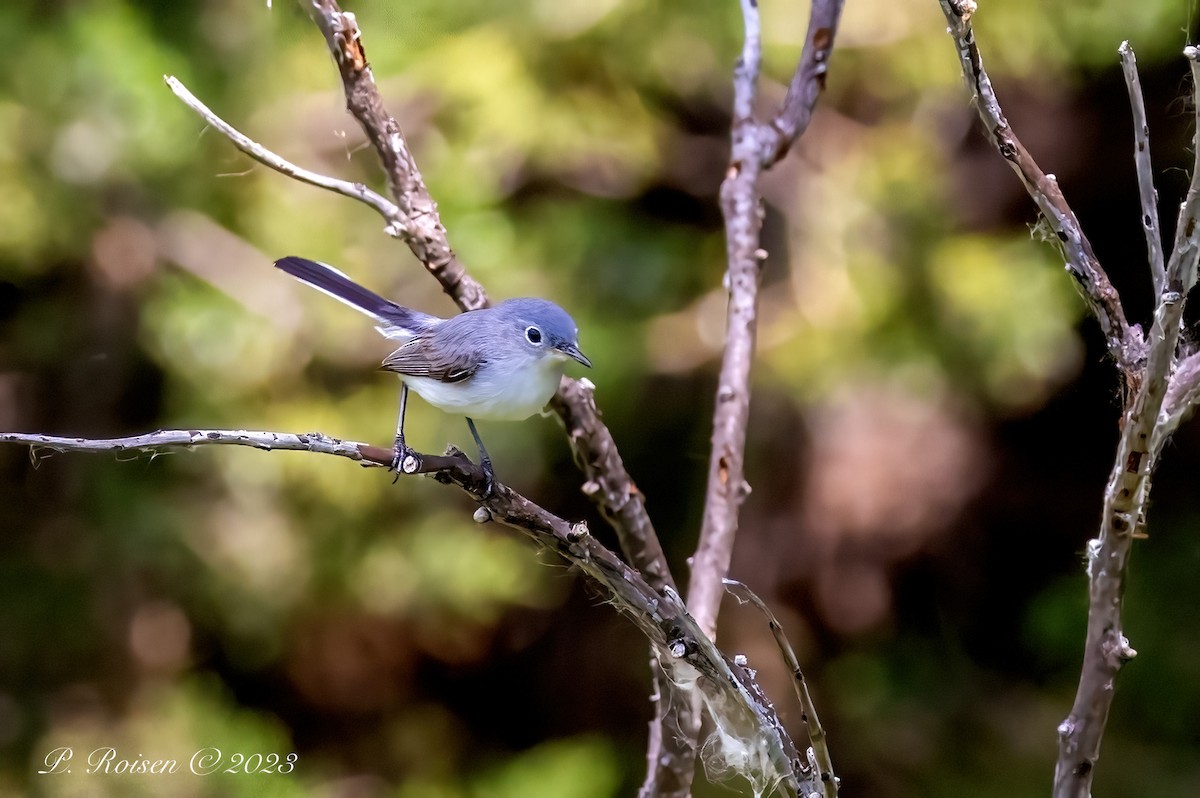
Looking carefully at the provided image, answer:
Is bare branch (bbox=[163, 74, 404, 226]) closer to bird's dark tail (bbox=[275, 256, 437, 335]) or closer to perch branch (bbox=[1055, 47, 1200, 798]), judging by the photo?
bird's dark tail (bbox=[275, 256, 437, 335])

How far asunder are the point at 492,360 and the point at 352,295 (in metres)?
0.39

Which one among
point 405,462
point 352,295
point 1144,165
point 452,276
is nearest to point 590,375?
point 352,295

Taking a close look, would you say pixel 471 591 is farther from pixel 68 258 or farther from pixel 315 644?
pixel 68 258

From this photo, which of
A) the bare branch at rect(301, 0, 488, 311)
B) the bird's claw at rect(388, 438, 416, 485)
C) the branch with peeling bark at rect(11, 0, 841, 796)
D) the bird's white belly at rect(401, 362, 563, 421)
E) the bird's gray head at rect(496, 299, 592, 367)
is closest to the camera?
the branch with peeling bark at rect(11, 0, 841, 796)

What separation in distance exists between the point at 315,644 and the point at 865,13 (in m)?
1.98

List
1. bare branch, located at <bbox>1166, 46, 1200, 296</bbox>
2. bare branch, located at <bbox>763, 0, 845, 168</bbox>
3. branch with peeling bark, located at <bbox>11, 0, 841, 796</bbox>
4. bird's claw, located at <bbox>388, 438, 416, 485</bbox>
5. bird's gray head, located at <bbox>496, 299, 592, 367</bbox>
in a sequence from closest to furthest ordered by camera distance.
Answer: bare branch, located at <bbox>1166, 46, 1200, 296</bbox> < branch with peeling bark, located at <bbox>11, 0, 841, 796</bbox> < bird's claw, located at <bbox>388, 438, 416, 485</bbox> < bird's gray head, located at <bbox>496, 299, 592, 367</bbox> < bare branch, located at <bbox>763, 0, 845, 168</bbox>

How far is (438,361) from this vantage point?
1540 mm

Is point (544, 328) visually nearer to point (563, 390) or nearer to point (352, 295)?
point (563, 390)

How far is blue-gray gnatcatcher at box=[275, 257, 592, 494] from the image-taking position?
1397 mm

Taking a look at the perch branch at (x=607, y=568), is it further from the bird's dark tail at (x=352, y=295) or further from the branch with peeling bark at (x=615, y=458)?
the bird's dark tail at (x=352, y=295)

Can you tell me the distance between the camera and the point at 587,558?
0.99 meters

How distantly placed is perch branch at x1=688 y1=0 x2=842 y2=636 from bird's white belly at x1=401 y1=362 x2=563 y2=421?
10.8 inches

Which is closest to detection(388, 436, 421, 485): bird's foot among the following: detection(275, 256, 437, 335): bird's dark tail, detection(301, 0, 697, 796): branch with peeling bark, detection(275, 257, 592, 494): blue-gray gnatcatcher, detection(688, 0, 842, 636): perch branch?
detection(275, 257, 592, 494): blue-gray gnatcatcher

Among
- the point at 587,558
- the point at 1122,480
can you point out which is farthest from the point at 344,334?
the point at 1122,480
